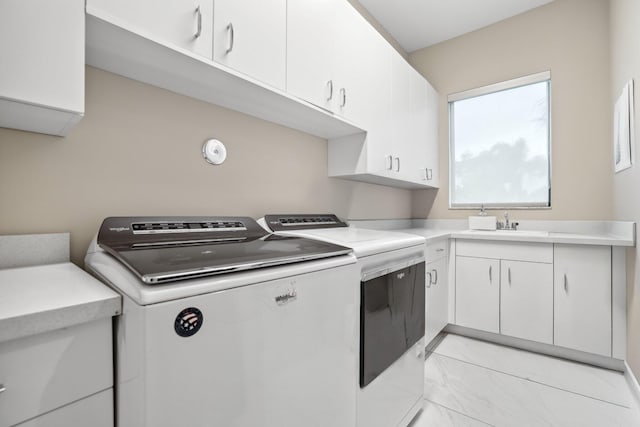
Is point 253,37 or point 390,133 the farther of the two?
point 390,133

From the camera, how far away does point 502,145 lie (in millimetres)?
2998

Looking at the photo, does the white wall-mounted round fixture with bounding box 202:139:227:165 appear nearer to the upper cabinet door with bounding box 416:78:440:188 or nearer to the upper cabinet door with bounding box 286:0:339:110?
the upper cabinet door with bounding box 286:0:339:110

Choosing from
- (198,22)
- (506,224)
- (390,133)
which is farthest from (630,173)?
(198,22)

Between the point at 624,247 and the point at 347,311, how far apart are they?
6.94 ft

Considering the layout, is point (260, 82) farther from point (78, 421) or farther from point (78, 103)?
point (78, 421)

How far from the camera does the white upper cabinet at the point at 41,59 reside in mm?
676

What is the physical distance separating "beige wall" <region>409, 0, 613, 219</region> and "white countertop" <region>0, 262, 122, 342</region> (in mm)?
3230

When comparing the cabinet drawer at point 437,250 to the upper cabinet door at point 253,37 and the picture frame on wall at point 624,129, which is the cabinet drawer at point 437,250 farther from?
the upper cabinet door at point 253,37

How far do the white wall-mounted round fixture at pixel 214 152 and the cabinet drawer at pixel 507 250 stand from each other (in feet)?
6.95

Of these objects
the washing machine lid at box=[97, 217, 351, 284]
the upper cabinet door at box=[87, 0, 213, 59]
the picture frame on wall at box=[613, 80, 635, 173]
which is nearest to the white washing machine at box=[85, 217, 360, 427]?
the washing machine lid at box=[97, 217, 351, 284]

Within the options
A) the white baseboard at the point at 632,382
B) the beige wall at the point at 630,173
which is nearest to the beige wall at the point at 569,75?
the beige wall at the point at 630,173

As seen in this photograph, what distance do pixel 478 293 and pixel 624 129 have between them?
1.50 metres

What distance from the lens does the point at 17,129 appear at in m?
0.92

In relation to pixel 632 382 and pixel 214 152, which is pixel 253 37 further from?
pixel 632 382
